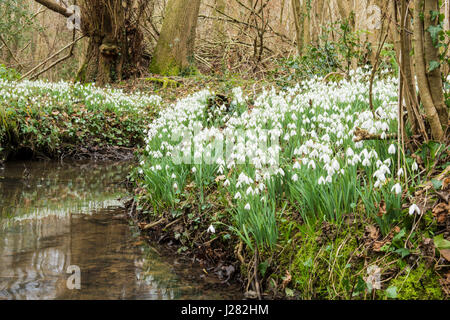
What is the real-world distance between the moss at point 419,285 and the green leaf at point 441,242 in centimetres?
15

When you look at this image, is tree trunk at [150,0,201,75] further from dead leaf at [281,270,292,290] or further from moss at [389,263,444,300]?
moss at [389,263,444,300]

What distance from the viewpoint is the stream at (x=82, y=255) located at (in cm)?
285

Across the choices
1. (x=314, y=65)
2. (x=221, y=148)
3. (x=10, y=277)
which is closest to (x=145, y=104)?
(x=314, y=65)

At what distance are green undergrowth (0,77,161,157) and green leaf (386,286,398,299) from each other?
6877mm

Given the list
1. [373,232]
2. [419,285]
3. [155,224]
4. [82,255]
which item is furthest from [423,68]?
[82,255]

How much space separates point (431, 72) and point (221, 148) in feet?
6.92

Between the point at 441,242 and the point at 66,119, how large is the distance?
305 inches

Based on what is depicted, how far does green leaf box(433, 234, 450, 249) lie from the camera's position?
7.32ft

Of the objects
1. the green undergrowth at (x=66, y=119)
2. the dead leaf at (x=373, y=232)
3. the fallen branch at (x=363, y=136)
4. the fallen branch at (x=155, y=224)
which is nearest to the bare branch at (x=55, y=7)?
the green undergrowth at (x=66, y=119)

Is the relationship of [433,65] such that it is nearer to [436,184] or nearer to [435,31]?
[435,31]

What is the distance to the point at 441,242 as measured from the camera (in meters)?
2.25

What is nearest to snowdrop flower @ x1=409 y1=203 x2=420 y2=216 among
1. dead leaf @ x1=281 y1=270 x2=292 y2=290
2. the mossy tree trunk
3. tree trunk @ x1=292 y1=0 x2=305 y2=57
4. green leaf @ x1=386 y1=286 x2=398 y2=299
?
green leaf @ x1=386 y1=286 x2=398 y2=299

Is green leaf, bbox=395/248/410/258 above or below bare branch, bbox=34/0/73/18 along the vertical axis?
below
